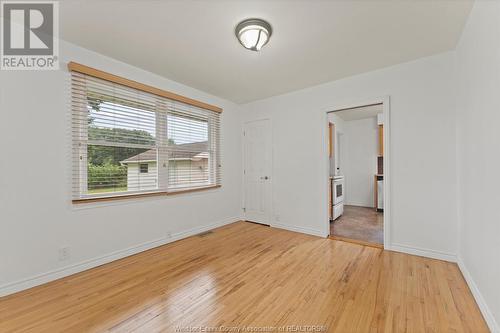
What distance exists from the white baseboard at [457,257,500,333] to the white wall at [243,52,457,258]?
20.1 inches

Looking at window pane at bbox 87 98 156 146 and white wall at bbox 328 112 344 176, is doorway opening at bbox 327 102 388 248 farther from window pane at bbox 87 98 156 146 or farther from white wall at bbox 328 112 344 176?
window pane at bbox 87 98 156 146

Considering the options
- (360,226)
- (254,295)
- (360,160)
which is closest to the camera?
(254,295)

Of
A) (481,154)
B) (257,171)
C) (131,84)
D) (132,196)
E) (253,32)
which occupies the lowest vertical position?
(132,196)

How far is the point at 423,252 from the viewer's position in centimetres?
280

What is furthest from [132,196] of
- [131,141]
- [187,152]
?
[187,152]

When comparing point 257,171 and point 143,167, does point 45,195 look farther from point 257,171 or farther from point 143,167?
point 257,171

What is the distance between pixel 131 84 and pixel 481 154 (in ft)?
12.8

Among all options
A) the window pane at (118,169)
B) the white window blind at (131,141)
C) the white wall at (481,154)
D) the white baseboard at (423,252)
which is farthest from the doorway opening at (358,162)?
the window pane at (118,169)

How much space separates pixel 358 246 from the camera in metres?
3.21

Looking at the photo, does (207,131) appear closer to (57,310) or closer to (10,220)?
(10,220)

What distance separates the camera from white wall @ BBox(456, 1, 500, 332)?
1479 millimetres

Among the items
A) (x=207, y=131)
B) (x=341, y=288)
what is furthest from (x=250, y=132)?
(x=341, y=288)

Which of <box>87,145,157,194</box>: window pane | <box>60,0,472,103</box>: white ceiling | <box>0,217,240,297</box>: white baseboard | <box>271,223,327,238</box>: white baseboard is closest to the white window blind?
<box>87,145,157,194</box>: window pane

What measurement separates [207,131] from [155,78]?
4.27ft
